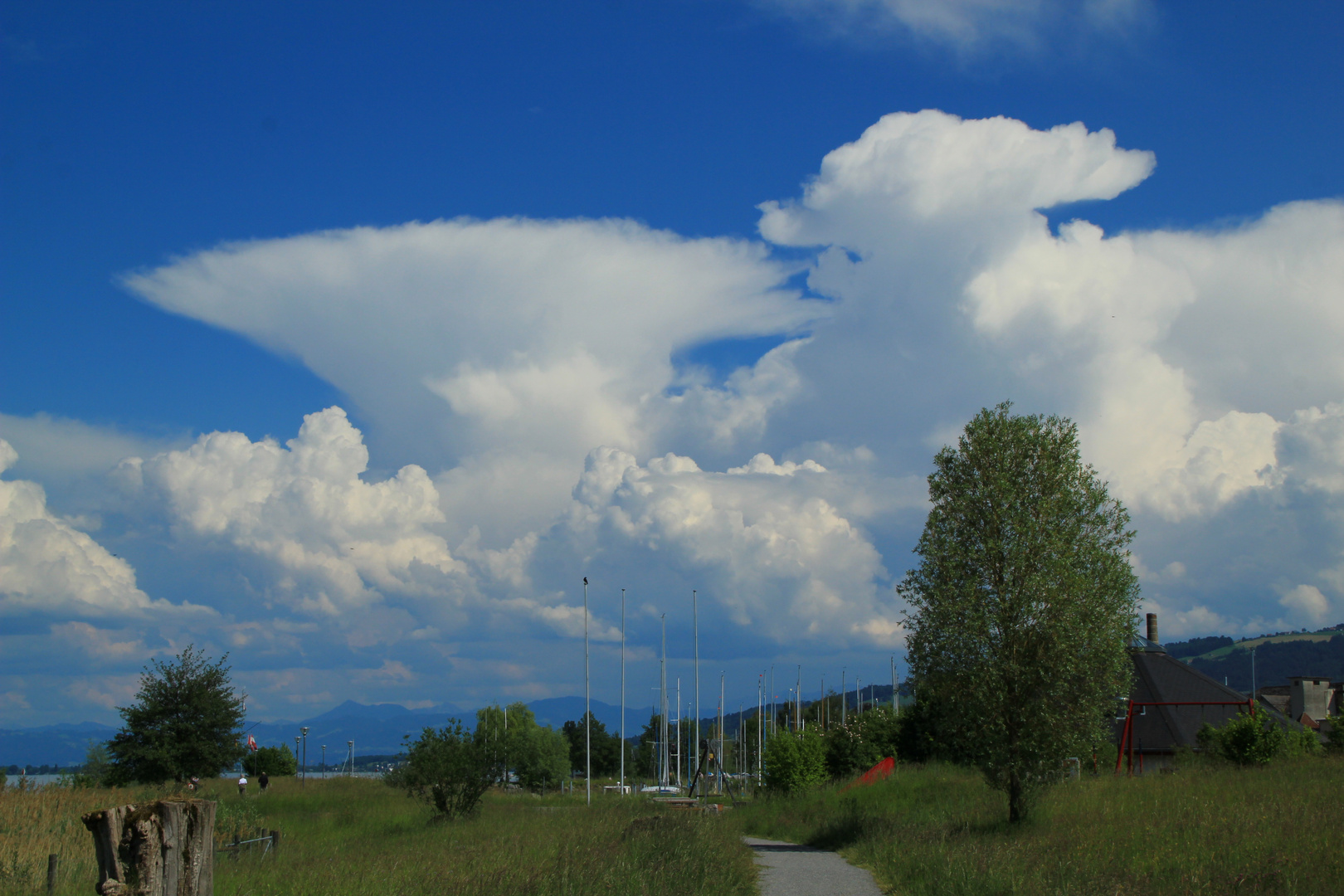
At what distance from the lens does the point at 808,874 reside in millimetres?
20359

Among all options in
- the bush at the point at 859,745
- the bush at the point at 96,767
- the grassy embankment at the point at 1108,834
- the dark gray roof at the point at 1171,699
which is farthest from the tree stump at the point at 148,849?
the dark gray roof at the point at 1171,699

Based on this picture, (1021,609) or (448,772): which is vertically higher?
(1021,609)

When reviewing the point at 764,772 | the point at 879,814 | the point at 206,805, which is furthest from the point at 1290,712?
the point at 206,805

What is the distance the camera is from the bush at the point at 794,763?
4247 cm

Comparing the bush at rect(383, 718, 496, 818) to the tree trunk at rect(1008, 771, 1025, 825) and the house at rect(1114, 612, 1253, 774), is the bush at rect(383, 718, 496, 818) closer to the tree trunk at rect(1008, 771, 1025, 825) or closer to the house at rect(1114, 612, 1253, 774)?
the tree trunk at rect(1008, 771, 1025, 825)

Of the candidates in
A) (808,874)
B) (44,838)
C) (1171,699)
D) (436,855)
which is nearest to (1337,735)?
(1171,699)

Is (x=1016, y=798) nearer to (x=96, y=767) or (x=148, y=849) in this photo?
(x=148, y=849)

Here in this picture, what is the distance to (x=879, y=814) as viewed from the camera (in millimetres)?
29938

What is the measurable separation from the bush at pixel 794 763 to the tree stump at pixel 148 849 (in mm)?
37843

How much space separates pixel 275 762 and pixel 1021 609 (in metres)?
92.5

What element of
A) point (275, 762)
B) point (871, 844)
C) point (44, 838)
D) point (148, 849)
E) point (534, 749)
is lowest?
point (275, 762)

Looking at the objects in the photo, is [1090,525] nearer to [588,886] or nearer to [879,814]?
[879,814]

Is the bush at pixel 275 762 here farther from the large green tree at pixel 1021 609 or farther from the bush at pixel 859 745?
the large green tree at pixel 1021 609

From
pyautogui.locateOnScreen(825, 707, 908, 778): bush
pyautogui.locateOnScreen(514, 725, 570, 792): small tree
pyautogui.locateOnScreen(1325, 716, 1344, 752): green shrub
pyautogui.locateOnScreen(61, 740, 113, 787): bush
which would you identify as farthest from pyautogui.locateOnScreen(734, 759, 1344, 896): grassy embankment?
pyautogui.locateOnScreen(514, 725, 570, 792): small tree
